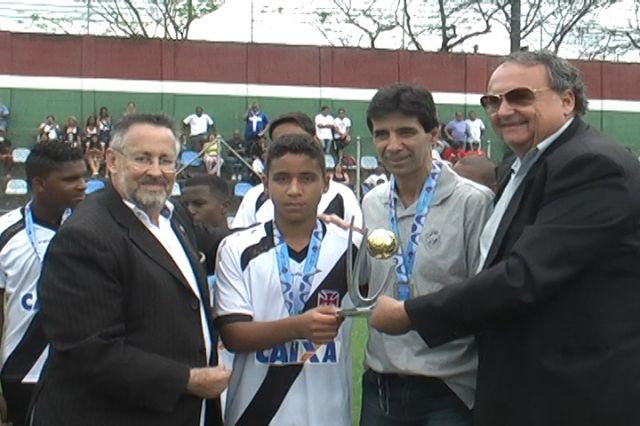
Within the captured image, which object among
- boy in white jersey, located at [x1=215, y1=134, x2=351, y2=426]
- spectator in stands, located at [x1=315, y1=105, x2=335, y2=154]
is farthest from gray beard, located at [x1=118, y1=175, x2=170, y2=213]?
spectator in stands, located at [x1=315, y1=105, x2=335, y2=154]

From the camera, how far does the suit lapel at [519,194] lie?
329 cm

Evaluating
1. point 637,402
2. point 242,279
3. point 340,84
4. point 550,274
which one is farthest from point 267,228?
point 340,84

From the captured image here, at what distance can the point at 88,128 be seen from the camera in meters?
28.7

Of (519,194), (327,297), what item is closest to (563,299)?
(519,194)

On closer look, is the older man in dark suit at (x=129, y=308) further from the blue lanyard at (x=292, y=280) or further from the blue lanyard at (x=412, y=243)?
the blue lanyard at (x=412, y=243)

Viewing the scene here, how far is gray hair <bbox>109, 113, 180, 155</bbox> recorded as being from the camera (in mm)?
3520

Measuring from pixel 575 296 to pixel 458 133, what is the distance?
93.9 ft

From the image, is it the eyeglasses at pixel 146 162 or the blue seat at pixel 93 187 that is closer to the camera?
the eyeglasses at pixel 146 162

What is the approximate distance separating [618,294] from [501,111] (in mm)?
746

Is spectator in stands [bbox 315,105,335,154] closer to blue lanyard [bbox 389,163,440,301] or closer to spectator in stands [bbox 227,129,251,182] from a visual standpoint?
spectator in stands [bbox 227,129,251,182]

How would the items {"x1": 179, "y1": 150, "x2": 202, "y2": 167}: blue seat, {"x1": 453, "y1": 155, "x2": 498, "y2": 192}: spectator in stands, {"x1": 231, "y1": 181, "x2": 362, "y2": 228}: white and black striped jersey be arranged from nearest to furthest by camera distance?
{"x1": 231, "y1": 181, "x2": 362, "y2": 228}: white and black striped jersey < {"x1": 453, "y1": 155, "x2": 498, "y2": 192}: spectator in stands < {"x1": 179, "y1": 150, "x2": 202, "y2": 167}: blue seat

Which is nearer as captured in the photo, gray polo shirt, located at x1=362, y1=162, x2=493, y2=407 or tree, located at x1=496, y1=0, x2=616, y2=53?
gray polo shirt, located at x1=362, y1=162, x2=493, y2=407

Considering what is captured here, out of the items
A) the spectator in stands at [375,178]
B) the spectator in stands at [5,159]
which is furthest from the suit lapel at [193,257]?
the spectator in stands at [5,159]

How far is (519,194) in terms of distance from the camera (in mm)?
3324
